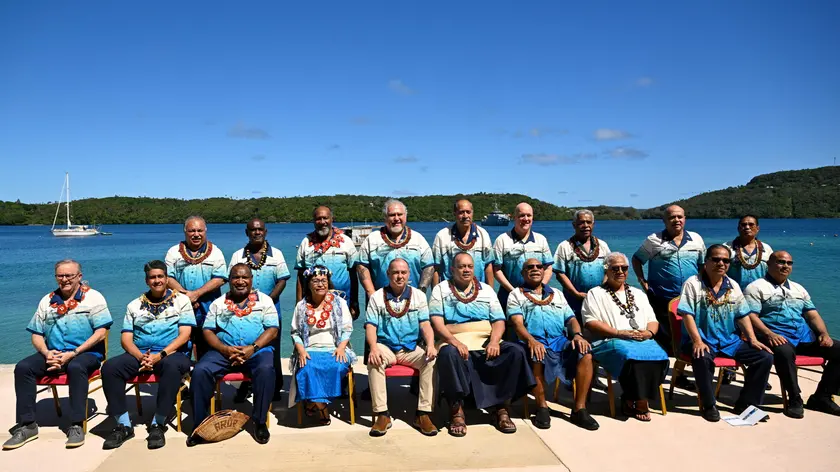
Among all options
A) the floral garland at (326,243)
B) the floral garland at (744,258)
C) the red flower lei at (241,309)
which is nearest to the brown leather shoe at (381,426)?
the red flower lei at (241,309)

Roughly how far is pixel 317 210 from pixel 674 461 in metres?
3.51

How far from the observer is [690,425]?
428 centimetres

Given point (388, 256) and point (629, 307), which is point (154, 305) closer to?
point (388, 256)

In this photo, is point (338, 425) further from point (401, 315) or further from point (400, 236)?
point (400, 236)

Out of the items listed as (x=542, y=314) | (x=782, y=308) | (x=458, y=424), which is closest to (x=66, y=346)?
(x=458, y=424)

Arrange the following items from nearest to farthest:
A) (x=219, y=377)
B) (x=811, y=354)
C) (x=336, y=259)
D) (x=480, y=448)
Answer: (x=480, y=448) < (x=219, y=377) < (x=811, y=354) < (x=336, y=259)

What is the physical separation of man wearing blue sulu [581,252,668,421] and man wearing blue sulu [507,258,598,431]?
167 mm

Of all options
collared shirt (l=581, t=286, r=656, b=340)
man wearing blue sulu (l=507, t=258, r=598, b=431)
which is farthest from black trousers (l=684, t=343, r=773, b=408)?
man wearing blue sulu (l=507, t=258, r=598, b=431)

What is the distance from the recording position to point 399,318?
4480 mm

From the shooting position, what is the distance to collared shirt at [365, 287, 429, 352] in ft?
14.6

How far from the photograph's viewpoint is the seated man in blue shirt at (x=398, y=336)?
13.8ft

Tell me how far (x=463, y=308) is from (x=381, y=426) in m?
1.14

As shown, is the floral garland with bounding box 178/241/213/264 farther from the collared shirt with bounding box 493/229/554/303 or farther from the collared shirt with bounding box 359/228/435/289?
the collared shirt with bounding box 493/229/554/303

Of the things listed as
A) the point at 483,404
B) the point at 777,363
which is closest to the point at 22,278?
the point at 483,404
